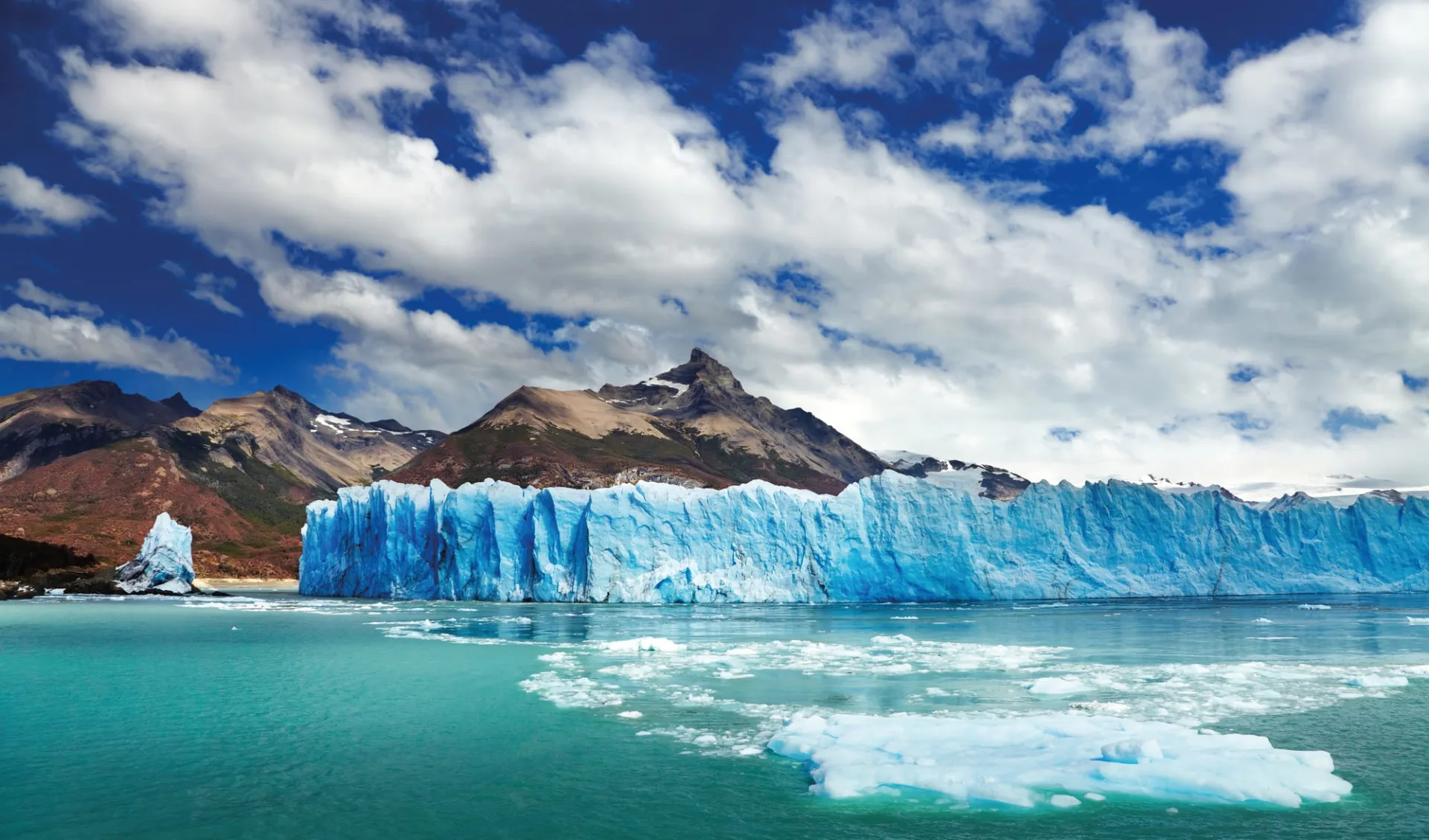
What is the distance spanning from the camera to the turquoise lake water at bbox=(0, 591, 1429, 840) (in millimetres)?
9688

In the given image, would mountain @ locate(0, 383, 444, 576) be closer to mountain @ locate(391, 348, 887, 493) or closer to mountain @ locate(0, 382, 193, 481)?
mountain @ locate(0, 382, 193, 481)

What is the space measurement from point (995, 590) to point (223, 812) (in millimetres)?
51178

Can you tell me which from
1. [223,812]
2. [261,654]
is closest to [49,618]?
[261,654]

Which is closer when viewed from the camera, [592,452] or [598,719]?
[598,719]

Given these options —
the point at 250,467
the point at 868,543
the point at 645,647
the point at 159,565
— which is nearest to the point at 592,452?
the point at 250,467

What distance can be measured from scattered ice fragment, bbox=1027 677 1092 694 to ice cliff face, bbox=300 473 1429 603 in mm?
34702

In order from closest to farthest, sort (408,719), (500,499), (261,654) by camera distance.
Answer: (408,719) → (261,654) → (500,499)

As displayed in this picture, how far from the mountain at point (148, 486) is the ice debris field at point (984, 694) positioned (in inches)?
2999

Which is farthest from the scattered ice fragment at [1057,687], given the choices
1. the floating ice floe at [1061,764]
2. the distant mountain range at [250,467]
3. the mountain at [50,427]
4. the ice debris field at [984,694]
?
the mountain at [50,427]

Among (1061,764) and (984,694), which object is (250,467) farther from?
(1061,764)

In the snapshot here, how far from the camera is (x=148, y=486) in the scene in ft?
391

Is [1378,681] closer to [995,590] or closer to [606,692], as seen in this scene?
[606,692]

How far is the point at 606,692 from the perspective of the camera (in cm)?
1794

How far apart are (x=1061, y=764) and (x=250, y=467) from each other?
178 metres
